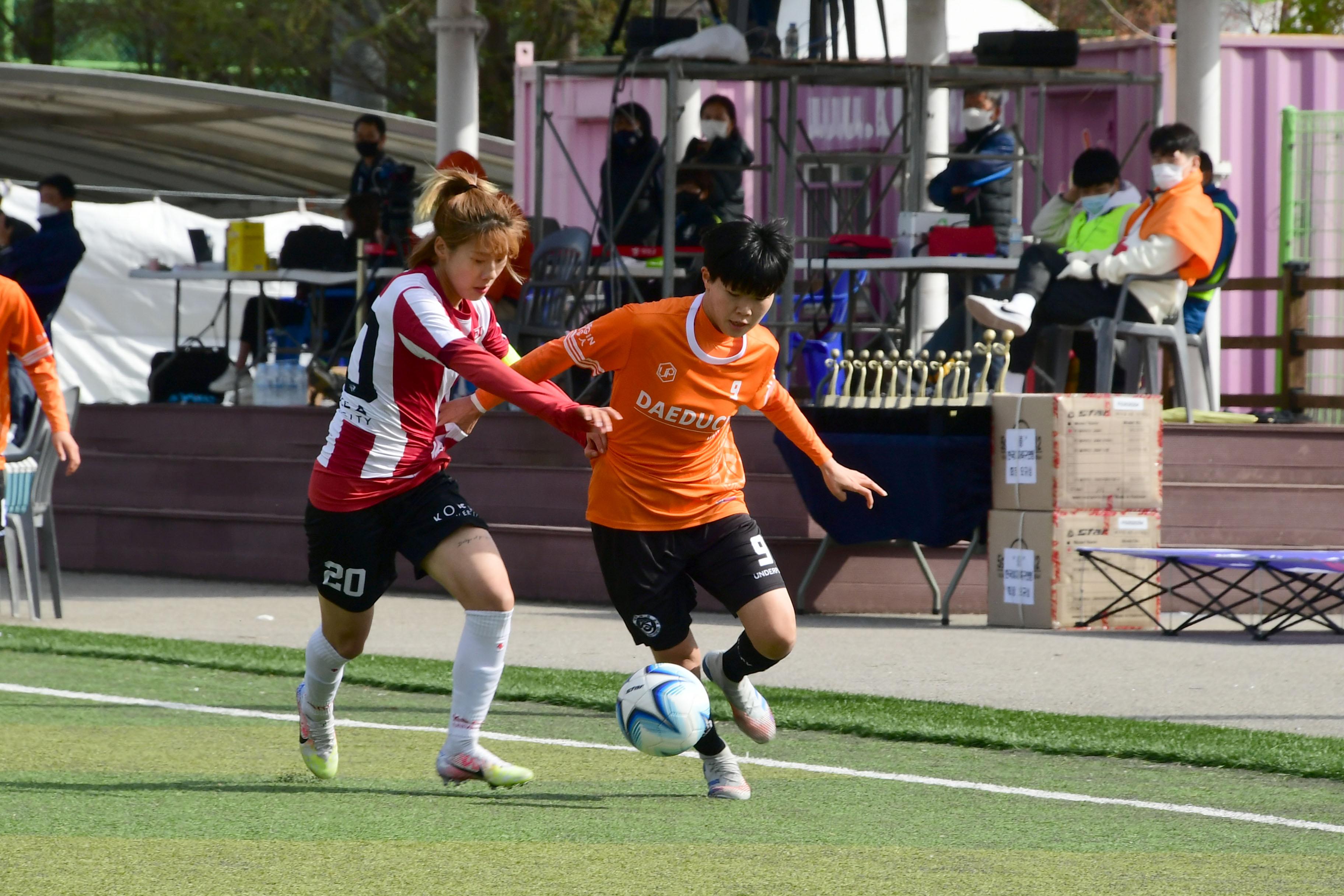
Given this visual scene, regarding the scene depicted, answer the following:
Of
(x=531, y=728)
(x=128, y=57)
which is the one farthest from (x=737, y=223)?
(x=128, y=57)

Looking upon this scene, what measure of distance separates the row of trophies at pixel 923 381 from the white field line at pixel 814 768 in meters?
4.27

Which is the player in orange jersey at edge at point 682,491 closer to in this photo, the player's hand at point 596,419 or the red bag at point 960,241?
the player's hand at point 596,419

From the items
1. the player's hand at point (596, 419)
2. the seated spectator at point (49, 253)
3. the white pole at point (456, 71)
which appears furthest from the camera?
the white pole at point (456, 71)

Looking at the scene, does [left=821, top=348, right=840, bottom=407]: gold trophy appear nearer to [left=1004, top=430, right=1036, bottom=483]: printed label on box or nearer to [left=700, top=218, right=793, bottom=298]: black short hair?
[left=1004, top=430, right=1036, bottom=483]: printed label on box

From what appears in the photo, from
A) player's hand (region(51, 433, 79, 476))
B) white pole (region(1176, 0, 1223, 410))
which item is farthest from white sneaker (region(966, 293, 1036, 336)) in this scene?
player's hand (region(51, 433, 79, 476))

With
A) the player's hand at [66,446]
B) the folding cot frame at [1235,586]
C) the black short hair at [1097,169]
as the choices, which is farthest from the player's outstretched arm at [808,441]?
the black short hair at [1097,169]

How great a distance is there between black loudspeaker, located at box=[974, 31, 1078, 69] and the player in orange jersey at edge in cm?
872

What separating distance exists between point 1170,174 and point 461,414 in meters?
7.08

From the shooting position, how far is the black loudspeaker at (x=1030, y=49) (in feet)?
47.6

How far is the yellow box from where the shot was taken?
16.2 meters

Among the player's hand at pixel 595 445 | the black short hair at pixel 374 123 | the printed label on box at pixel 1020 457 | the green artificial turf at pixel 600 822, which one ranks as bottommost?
the green artificial turf at pixel 600 822

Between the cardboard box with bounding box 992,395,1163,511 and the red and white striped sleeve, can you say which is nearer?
the red and white striped sleeve

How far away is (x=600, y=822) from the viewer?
5.79m

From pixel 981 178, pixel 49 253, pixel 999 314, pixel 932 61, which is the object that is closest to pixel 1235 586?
pixel 999 314
